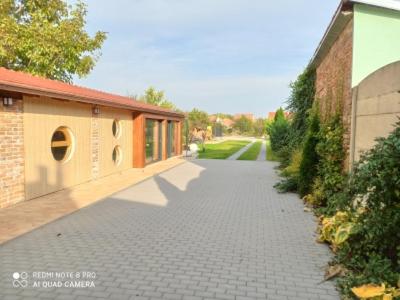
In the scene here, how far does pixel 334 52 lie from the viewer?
8.97 meters

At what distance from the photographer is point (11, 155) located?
7676 millimetres

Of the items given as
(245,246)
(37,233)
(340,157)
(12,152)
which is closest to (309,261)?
(245,246)

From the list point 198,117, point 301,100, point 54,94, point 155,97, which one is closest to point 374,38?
point 54,94

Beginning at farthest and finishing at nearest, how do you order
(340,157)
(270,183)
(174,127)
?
(174,127) < (270,183) < (340,157)

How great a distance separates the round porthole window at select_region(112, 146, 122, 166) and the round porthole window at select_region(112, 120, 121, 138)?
52 centimetres

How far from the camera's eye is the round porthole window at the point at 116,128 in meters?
13.4

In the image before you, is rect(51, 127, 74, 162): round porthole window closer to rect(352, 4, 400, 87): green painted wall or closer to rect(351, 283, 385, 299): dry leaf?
rect(352, 4, 400, 87): green painted wall

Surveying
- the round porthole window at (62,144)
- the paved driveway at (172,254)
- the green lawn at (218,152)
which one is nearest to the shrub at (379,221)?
the paved driveway at (172,254)

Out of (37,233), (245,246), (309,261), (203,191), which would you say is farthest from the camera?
(203,191)

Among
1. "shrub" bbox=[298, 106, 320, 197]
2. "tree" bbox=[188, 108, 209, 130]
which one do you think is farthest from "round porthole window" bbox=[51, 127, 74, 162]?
"tree" bbox=[188, 108, 209, 130]

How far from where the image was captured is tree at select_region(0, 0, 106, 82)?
14914 millimetres

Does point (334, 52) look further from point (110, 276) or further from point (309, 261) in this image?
point (110, 276)

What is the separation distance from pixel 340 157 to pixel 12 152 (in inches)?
291

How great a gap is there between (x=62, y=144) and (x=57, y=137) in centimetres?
30
